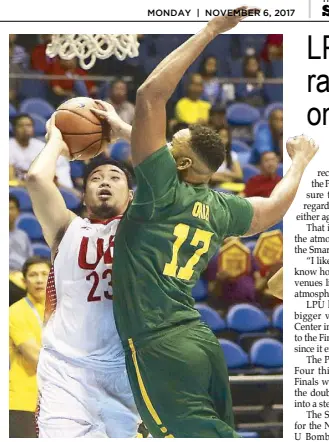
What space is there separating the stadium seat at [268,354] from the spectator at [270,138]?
707 millimetres

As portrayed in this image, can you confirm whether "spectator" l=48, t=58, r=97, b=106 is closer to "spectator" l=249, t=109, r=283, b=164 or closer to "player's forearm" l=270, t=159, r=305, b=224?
"spectator" l=249, t=109, r=283, b=164

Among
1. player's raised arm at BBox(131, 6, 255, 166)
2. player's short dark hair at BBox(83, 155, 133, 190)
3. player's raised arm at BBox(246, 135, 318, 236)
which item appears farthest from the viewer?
player's raised arm at BBox(246, 135, 318, 236)

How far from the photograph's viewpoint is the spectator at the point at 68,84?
2598 millimetres

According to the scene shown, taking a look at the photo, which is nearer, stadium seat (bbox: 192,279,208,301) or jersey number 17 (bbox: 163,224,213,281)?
jersey number 17 (bbox: 163,224,213,281)

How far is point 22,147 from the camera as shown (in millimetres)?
2596

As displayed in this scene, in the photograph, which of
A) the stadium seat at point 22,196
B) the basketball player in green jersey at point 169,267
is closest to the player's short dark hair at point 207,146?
the basketball player in green jersey at point 169,267

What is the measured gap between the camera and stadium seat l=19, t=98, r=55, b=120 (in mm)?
2586

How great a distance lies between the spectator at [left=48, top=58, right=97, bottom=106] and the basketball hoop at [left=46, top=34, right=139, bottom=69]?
3cm

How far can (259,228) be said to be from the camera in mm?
2602

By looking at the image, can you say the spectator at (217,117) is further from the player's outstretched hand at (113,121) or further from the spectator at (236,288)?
the spectator at (236,288)

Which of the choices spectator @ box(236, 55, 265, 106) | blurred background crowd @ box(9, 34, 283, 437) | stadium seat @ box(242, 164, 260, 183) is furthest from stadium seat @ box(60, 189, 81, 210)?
spectator @ box(236, 55, 265, 106)

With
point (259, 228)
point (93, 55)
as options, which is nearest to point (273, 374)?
point (259, 228)

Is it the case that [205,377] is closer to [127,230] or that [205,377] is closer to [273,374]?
[273,374]

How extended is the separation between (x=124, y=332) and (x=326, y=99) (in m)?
1.18
